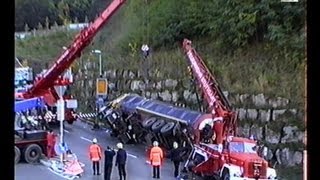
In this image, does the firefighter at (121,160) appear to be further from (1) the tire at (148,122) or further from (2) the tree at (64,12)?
(2) the tree at (64,12)

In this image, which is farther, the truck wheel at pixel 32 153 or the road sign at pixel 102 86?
the road sign at pixel 102 86

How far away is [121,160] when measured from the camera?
1.46 m

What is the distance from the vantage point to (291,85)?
1377 mm

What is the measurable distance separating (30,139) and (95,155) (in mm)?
172

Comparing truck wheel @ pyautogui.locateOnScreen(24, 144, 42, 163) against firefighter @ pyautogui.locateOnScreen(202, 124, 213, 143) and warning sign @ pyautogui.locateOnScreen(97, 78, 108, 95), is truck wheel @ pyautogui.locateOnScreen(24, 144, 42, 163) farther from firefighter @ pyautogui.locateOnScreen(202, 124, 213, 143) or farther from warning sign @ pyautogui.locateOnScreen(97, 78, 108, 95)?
firefighter @ pyautogui.locateOnScreen(202, 124, 213, 143)

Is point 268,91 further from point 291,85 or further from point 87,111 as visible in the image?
point 87,111

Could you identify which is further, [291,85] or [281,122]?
[281,122]

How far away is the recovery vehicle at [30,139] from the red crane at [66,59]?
0.07 ft

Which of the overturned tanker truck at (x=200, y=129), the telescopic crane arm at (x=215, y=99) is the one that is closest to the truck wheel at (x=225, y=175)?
the overturned tanker truck at (x=200, y=129)

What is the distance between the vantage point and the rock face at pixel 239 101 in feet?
4.83

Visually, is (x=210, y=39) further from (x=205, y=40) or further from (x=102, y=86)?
A: (x=102, y=86)
